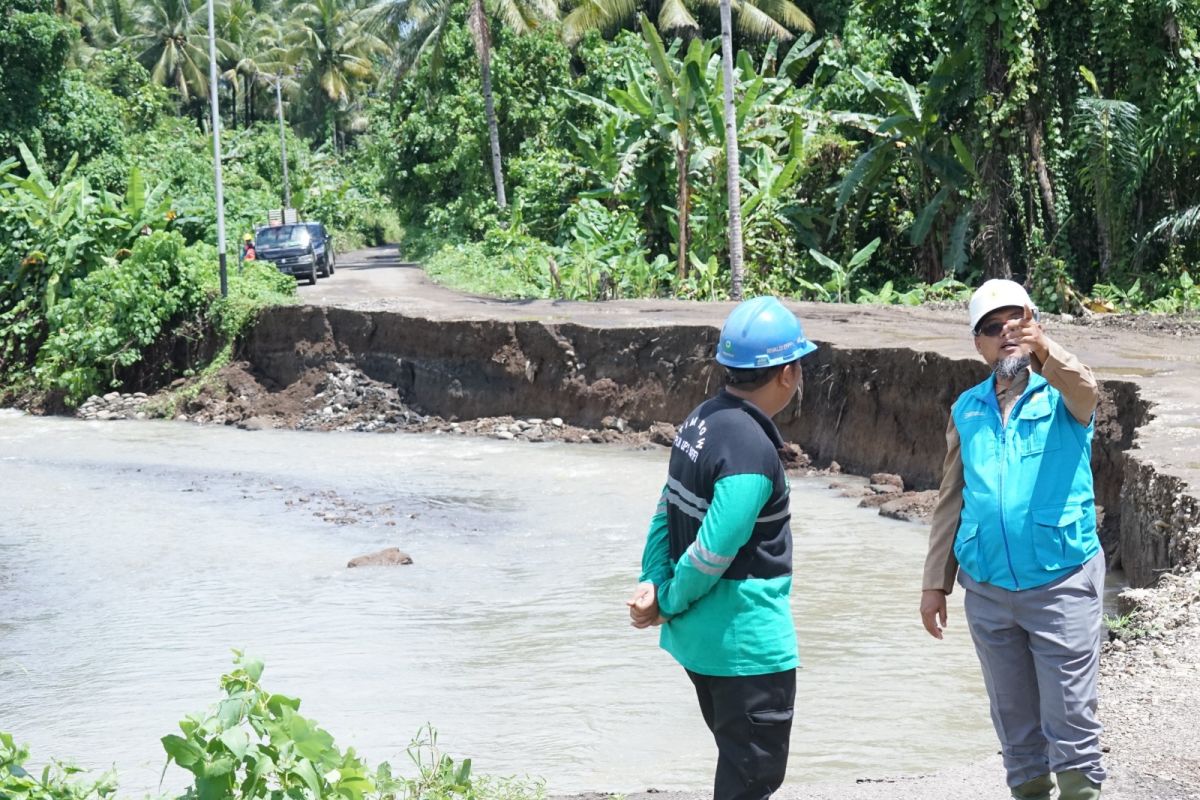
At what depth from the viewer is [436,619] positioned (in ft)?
34.4

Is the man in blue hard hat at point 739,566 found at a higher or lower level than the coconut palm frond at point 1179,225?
lower

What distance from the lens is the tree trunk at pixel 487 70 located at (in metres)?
35.5

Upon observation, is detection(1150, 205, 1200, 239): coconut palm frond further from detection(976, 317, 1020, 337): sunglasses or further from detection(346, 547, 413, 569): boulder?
detection(976, 317, 1020, 337): sunglasses

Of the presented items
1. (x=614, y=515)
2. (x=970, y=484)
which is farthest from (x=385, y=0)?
(x=970, y=484)

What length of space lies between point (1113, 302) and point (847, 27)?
13.0 m

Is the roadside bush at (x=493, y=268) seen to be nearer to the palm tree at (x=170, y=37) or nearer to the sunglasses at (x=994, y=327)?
the sunglasses at (x=994, y=327)

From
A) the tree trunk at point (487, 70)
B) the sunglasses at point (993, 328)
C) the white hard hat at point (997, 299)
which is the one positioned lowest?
the sunglasses at point (993, 328)

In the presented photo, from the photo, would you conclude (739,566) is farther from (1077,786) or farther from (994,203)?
(994,203)

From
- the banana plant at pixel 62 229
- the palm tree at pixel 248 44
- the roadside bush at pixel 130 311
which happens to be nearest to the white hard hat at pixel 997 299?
the roadside bush at pixel 130 311

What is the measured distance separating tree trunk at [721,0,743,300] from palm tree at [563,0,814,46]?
51.7ft

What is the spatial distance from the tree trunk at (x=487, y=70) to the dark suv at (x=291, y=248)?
646 cm

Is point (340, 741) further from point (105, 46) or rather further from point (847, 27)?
point (105, 46)

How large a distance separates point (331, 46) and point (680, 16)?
2759 cm

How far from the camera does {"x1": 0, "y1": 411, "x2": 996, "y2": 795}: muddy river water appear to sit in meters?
7.43
